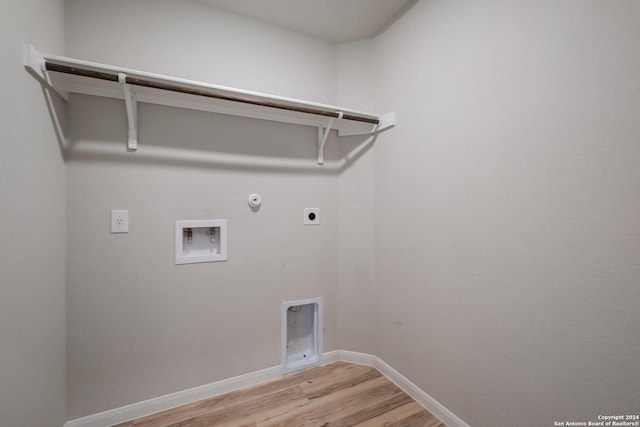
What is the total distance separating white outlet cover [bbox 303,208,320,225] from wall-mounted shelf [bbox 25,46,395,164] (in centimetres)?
39

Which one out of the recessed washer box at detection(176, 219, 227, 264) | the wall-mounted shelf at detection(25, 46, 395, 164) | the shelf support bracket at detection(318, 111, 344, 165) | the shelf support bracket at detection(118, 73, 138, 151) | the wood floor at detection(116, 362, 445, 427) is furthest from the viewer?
the shelf support bracket at detection(318, 111, 344, 165)

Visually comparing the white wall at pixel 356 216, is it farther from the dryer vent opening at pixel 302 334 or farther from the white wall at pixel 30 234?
the white wall at pixel 30 234

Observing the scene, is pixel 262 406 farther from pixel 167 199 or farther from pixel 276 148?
pixel 276 148

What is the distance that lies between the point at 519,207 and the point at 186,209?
5.41 ft

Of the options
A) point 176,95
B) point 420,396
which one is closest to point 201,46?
point 176,95

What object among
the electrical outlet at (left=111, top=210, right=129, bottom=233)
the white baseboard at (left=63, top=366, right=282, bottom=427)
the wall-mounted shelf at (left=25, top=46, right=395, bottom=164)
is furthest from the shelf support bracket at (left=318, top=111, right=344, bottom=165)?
the white baseboard at (left=63, top=366, right=282, bottom=427)

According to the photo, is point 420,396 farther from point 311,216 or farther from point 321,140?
point 321,140

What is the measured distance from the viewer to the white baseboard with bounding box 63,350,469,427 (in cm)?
127

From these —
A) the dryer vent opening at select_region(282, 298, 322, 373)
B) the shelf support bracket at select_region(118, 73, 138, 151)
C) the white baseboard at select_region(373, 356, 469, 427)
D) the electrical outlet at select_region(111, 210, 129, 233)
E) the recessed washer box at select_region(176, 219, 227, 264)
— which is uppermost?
the shelf support bracket at select_region(118, 73, 138, 151)

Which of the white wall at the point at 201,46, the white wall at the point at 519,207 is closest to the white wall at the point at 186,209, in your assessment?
the white wall at the point at 201,46

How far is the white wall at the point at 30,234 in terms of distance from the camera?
0.84 metres

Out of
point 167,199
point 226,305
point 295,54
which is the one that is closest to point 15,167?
point 167,199

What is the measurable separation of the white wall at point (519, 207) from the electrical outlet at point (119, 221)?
1563mm

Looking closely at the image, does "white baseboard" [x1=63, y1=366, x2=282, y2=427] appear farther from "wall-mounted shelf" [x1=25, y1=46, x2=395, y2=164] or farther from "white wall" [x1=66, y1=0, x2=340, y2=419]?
"wall-mounted shelf" [x1=25, y1=46, x2=395, y2=164]
